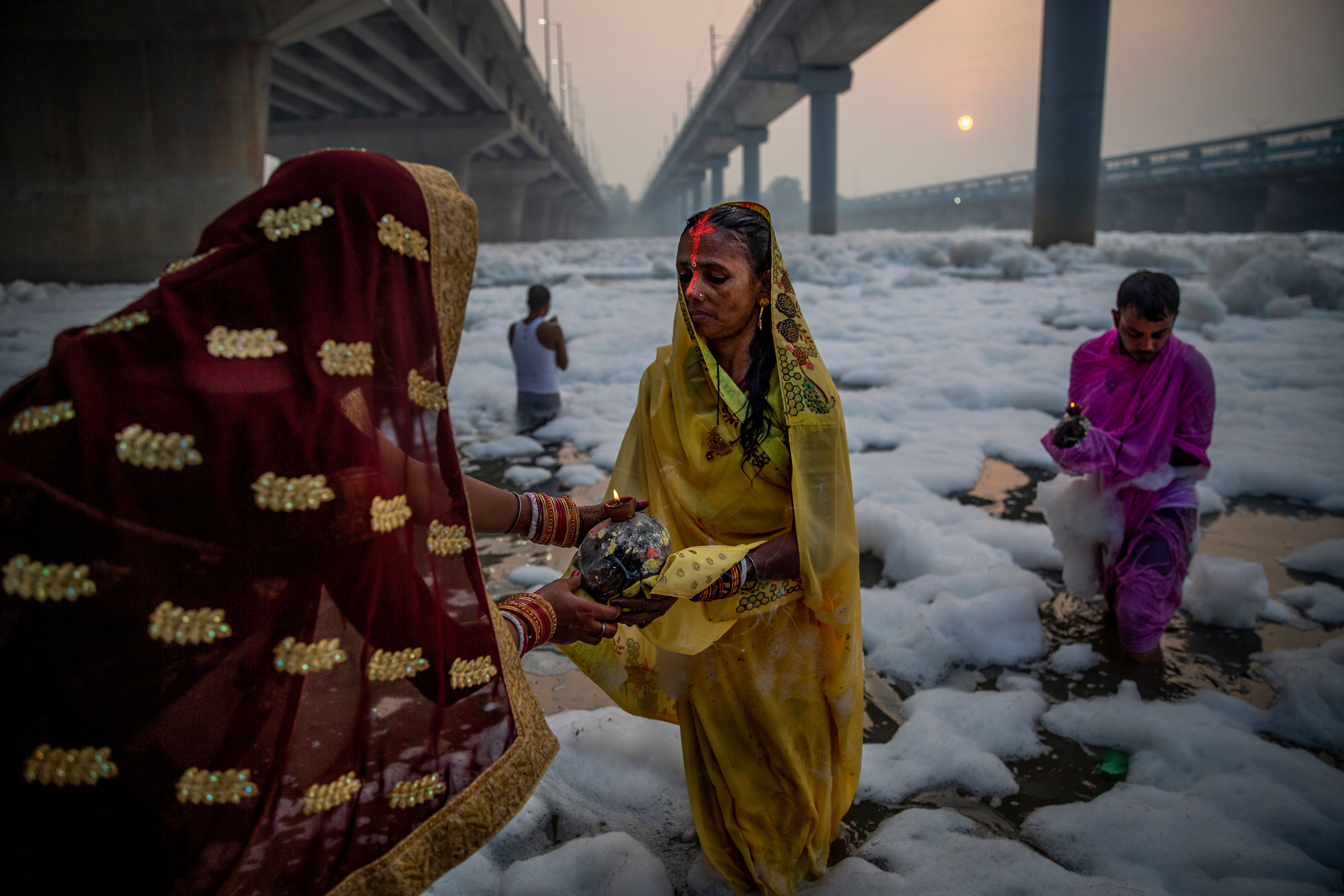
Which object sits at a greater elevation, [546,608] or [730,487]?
[730,487]

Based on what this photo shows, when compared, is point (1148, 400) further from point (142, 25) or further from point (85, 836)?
point (142, 25)

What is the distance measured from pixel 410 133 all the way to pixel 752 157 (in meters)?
20.5

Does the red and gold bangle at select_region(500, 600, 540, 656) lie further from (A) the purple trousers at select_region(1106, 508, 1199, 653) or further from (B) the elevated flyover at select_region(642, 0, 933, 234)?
(B) the elevated flyover at select_region(642, 0, 933, 234)

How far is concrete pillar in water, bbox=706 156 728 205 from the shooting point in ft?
170

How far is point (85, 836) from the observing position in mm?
982

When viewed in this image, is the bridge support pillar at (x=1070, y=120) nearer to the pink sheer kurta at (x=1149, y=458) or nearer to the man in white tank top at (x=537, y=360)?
the man in white tank top at (x=537, y=360)

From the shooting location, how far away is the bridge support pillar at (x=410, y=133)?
974 inches

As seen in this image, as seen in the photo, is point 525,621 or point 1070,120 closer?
point 525,621

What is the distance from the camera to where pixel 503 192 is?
38.4 meters

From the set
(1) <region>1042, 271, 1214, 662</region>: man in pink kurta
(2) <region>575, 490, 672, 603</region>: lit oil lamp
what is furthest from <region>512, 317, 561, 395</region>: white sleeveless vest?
(2) <region>575, 490, 672, 603</region>: lit oil lamp

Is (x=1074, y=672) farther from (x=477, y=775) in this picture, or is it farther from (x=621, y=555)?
(x=477, y=775)

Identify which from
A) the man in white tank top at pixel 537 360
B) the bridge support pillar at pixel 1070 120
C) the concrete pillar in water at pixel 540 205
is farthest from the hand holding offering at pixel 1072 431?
the concrete pillar in water at pixel 540 205

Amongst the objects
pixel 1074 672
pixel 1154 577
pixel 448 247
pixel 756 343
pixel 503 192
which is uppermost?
pixel 503 192

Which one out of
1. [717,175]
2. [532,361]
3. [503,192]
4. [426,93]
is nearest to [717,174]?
[717,175]
